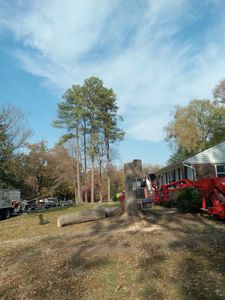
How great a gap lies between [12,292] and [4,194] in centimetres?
2002

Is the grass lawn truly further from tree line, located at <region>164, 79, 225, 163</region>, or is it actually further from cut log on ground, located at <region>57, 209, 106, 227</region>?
tree line, located at <region>164, 79, 225, 163</region>

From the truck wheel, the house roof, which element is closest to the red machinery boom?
the house roof

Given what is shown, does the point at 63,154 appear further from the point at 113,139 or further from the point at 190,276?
the point at 190,276

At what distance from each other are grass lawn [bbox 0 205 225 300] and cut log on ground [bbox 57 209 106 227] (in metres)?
2.49

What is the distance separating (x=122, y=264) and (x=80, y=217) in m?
5.96

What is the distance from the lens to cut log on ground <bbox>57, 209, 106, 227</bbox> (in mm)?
11469

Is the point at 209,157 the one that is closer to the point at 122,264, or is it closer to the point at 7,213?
the point at 7,213

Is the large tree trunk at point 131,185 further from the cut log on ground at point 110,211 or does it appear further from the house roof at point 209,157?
the house roof at point 209,157

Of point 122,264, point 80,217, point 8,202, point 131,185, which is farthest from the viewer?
point 8,202

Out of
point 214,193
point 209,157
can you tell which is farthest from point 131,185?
point 209,157

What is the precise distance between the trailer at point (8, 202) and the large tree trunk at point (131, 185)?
1565cm

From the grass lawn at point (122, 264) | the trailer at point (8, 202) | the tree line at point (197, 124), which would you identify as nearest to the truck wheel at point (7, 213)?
the trailer at point (8, 202)

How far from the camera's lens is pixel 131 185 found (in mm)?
10711

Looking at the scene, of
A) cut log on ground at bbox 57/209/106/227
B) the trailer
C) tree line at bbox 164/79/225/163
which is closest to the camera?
cut log on ground at bbox 57/209/106/227
